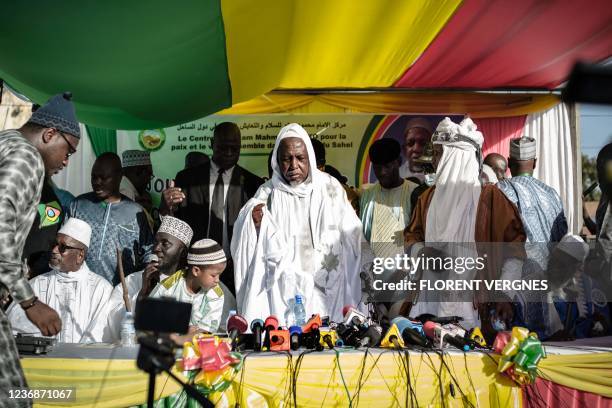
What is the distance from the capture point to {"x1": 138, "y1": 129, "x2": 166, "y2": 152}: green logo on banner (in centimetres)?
767

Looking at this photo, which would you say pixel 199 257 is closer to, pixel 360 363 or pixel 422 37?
pixel 360 363

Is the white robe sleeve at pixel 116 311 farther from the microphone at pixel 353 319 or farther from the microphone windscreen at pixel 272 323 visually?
the microphone at pixel 353 319

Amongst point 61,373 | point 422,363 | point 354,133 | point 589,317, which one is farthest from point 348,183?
point 61,373

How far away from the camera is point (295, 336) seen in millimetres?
4348

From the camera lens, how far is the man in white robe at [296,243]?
5465 mm

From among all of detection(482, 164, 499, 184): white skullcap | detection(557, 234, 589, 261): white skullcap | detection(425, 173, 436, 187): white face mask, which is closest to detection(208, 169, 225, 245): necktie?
detection(425, 173, 436, 187): white face mask

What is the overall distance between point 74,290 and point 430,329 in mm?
2553

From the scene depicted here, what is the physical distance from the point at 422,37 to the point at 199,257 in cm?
290

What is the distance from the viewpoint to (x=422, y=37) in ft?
21.5

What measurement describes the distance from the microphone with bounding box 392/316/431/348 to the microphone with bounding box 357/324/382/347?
161mm

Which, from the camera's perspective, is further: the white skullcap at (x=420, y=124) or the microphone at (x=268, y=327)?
the white skullcap at (x=420, y=124)

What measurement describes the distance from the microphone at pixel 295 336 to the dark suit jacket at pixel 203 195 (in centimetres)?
223

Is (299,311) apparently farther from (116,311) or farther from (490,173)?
(490,173)

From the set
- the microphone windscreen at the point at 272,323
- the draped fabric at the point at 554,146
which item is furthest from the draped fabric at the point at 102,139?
the draped fabric at the point at 554,146
